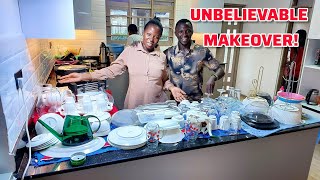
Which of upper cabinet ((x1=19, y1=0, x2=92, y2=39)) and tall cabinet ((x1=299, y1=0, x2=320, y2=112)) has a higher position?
upper cabinet ((x1=19, y1=0, x2=92, y2=39))

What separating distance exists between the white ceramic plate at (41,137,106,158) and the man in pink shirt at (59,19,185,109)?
2.40ft

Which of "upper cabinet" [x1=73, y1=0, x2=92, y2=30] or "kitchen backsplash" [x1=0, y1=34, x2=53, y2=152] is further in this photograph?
"upper cabinet" [x1=73, y1=0, x2=92, y2=30]

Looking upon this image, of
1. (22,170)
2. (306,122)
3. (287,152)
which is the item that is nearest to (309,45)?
(306,122)

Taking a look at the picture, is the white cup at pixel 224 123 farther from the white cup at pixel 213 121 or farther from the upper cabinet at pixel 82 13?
the upper cabinet at pixel 82 13

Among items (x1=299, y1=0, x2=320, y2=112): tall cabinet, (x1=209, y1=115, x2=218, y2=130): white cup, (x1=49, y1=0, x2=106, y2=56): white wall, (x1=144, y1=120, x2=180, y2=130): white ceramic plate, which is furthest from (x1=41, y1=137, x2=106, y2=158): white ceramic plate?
(x1=49, y1=0, x2=106, y2=56): white wall

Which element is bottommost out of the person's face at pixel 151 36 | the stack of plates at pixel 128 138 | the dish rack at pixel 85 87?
the stack of plates at pixel 128 138

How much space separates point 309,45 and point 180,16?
2514 mm

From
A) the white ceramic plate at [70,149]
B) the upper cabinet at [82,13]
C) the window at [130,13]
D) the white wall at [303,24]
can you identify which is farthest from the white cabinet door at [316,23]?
the upper cabinet at [82,13]

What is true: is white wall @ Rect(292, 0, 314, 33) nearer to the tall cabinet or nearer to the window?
the tall cabinet

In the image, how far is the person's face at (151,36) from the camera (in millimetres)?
1640

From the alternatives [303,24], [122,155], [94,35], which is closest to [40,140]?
[122,155]

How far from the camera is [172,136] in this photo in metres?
1.16

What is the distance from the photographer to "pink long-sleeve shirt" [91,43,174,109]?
1.75 metres

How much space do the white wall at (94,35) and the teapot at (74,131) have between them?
10.1 ft
